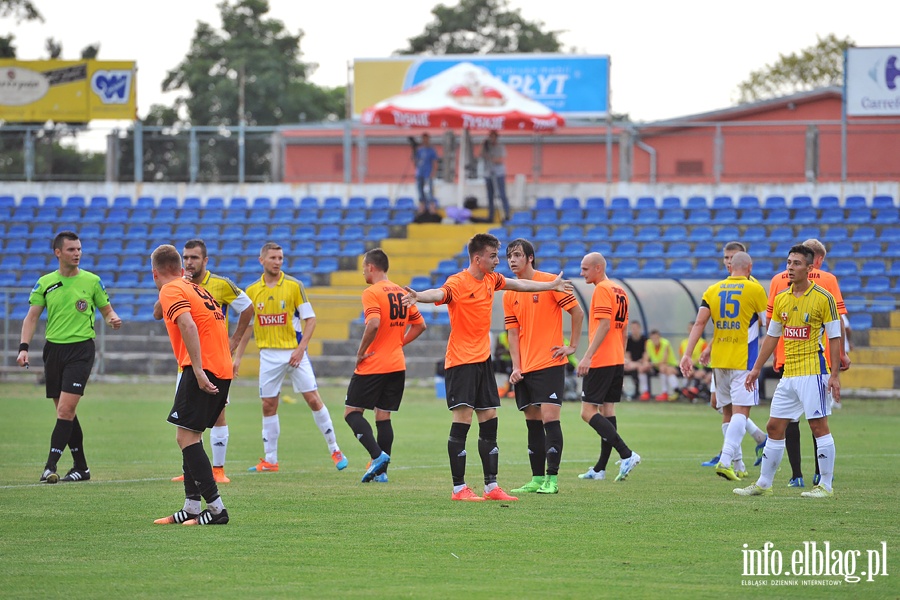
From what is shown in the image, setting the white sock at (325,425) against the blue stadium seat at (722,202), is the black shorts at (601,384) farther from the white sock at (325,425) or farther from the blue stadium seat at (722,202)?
the blue stadium seat at (722,202)

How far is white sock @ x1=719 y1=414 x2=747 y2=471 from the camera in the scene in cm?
1184

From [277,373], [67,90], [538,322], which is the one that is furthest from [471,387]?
[67,90]

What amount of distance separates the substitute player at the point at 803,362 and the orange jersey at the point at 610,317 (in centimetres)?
175

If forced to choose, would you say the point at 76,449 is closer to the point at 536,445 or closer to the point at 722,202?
the point at 536,445

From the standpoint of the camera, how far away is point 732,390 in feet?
40.2

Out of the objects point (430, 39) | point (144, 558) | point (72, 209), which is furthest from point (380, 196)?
point (430, 39)

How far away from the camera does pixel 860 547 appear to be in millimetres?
7918

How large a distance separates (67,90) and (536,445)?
3131 cm

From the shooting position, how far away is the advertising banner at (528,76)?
37.4m

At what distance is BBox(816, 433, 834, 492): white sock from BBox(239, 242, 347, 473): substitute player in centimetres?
496

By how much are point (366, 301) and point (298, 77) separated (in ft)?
176

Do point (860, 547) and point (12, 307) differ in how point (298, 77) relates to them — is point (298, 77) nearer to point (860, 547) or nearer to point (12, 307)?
point (12, 307)

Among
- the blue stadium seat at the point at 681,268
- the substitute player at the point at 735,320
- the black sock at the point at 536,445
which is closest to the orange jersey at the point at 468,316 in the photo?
the black sock at the point at 536,445

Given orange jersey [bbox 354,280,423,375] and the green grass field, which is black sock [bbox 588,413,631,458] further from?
orange jersey [bbox 354,280,423,375]
